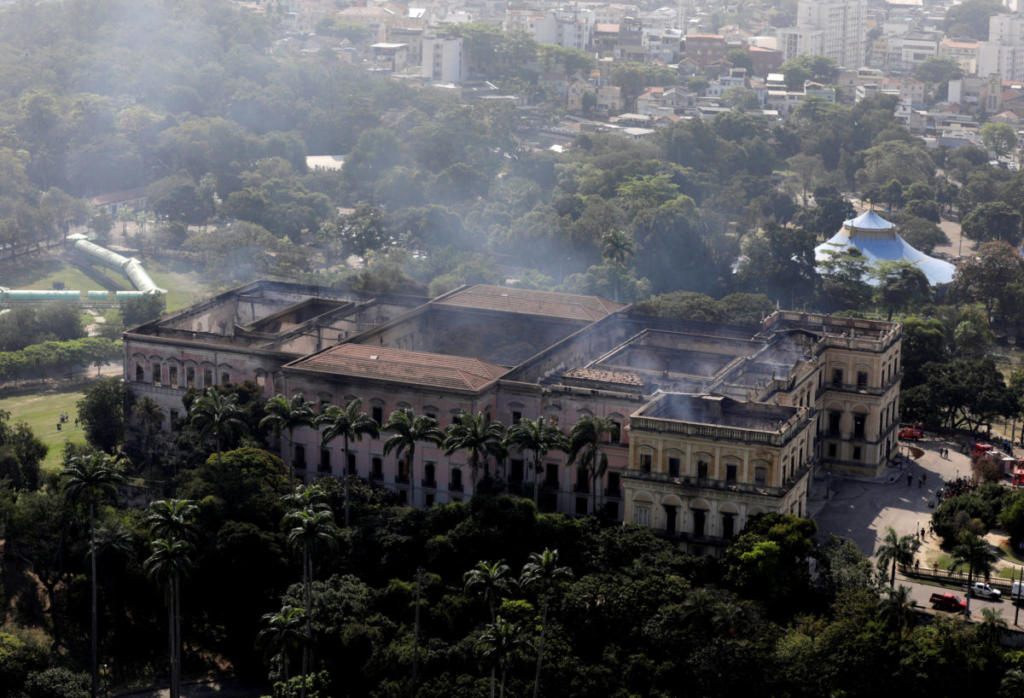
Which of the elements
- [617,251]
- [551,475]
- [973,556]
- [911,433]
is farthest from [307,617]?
[617,251]

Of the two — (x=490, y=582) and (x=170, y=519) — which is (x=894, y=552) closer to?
(x=490, y=582)

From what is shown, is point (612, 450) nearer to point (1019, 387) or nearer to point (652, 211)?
point (1019, 387)

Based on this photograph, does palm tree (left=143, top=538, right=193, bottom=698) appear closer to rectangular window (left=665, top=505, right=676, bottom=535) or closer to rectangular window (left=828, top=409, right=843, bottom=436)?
rectangular window (left=665, top=505, right=676, bottom=535)

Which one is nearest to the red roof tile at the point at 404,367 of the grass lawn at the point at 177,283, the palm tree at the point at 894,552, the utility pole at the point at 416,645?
the utility pole at the point at 416,645

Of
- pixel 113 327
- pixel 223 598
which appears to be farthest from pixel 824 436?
pixel 113 327

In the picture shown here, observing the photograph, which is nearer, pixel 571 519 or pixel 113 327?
pixel 571 519

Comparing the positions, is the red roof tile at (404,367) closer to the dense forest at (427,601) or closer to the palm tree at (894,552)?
the dense forest at (427,601)

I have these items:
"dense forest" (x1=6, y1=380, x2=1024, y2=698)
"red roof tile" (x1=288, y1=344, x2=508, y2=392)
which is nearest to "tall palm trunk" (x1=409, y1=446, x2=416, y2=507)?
"dense forest" (x1=6, y1=380, x2=1024, y2=698)

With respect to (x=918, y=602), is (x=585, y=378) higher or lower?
higher
